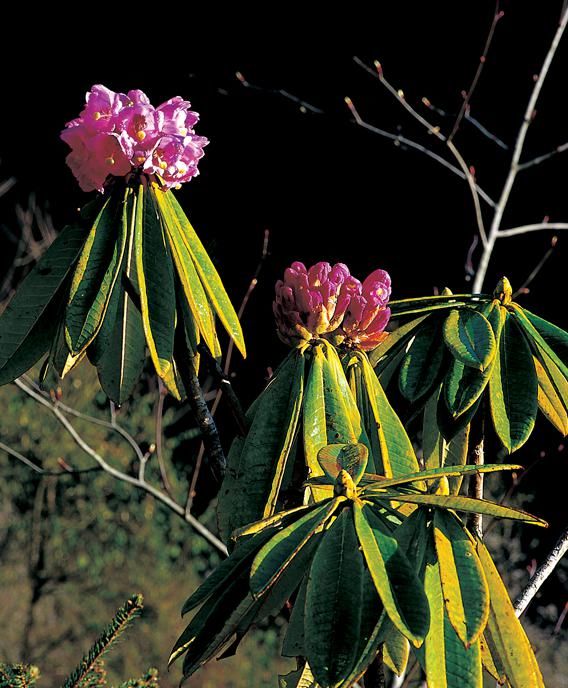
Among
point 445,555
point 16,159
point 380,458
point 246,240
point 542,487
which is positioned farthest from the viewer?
point 16,159

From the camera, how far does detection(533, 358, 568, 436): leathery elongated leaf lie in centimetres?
96

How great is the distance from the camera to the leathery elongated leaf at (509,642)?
73 centimetres

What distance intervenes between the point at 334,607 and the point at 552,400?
44 cm

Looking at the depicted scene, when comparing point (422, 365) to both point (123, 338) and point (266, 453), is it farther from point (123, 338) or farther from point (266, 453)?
point (123, 338)

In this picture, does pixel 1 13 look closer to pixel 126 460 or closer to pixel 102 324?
pixel 126 460

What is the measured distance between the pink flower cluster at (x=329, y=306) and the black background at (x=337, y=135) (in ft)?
7.34

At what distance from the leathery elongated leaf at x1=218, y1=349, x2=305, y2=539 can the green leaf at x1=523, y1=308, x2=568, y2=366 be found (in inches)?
11.0

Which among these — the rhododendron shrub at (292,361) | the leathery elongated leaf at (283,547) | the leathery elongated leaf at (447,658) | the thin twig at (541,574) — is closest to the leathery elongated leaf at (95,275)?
the rhododendron shrub at (292,361)

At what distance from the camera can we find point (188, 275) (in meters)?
0.91

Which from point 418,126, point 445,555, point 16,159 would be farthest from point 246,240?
point 445,555

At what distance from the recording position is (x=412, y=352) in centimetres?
100

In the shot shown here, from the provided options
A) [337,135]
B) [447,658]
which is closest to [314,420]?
[447,658]

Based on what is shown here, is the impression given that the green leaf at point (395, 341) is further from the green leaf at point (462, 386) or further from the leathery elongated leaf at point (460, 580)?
the leathery elongated leaf at point (460, 580)

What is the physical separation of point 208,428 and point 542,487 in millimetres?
2689
